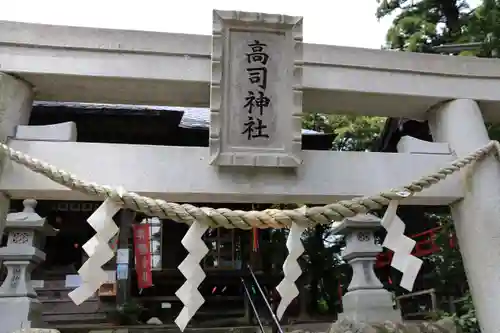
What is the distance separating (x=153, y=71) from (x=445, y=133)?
2.01 metres

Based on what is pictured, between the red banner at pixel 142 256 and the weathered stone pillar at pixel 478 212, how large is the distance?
5.86 m

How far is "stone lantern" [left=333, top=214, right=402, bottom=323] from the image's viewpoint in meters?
4.09

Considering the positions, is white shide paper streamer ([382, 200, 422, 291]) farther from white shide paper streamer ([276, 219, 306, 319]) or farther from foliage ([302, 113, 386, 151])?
foliage ([302, 113, 386, 151])

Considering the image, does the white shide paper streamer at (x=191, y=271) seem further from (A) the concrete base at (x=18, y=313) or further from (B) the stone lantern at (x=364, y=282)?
(A) the concrete base at (x=18, y=313)

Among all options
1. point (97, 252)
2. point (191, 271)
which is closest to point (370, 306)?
point (191, 271)

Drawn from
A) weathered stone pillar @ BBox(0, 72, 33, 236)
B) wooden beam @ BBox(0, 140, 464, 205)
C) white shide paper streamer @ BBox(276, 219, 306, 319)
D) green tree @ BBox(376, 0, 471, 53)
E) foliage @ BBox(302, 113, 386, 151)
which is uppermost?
green tree @ BBox(376, 0, 471, 53)

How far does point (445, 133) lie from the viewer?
3.18 metres

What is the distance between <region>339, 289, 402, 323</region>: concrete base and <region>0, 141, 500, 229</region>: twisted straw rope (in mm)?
2034

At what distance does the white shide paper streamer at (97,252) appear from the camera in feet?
6.98

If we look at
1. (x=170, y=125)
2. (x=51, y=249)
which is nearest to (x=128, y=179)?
(x=170, y=125)

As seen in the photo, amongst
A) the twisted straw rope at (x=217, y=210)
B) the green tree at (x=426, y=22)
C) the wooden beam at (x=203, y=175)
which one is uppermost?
the green tree at (x=426, y=22)

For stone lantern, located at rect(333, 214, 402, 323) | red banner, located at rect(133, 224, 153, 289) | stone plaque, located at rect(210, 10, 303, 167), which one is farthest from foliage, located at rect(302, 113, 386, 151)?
stone plaque, located at rect(210, 10, 303, 167)

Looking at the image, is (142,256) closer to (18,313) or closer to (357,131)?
(18,313)

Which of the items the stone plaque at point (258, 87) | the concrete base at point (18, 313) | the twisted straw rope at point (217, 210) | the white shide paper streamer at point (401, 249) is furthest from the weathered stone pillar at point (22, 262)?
the white shide paper streamer at point (401, 249)
